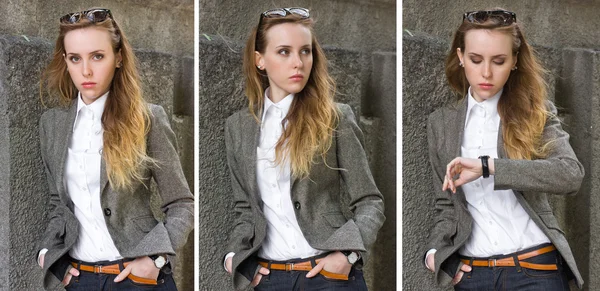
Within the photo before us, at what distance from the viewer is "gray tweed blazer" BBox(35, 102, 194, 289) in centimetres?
395

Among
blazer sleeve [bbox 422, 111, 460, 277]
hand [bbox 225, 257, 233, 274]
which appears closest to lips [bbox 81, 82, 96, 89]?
hand [bbox 225, 257, 233, 274]

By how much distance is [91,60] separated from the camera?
395cm

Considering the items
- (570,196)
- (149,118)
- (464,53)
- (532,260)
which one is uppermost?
(464,53)

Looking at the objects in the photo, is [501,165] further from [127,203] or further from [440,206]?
[127,203]

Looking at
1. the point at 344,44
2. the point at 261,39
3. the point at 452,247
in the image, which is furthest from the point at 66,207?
the point at 452,247

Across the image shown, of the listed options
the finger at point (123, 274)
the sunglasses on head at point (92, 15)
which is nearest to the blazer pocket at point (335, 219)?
the finger at point (123, 274)

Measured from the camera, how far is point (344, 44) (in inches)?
156

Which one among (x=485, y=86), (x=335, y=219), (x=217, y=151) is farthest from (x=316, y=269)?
(x=485, y=86)

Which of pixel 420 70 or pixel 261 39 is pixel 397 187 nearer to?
pixel 420 70

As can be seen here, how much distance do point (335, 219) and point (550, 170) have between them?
867 mm

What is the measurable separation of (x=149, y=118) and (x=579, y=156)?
1.75m

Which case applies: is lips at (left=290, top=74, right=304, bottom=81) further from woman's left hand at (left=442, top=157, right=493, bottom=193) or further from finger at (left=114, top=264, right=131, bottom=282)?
finger at (left=114, top=264, right=131, bottom=282)

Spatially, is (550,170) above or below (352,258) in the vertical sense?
above

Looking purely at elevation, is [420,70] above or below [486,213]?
above
